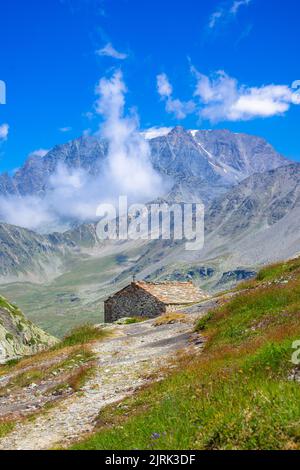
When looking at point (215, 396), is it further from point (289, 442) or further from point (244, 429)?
point (289, 442)

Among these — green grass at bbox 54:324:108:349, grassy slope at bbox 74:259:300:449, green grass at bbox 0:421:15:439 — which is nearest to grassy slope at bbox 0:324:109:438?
green grass at bbox 0:421:15:439

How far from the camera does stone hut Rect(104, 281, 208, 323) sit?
62.2 m

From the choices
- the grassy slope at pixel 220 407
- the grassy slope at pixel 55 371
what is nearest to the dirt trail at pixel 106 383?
the grassy slope at pixel 55 371

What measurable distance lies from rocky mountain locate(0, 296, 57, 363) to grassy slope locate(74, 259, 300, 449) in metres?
29.8

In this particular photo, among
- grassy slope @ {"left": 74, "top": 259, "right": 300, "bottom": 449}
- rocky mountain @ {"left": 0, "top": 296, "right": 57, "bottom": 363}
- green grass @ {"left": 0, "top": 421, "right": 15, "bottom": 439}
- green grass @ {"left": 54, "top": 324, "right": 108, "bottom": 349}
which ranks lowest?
rocky mountain @ {"left": 0, "top": 296, "right": 57, "bottom": 363}

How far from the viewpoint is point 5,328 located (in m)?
48.9

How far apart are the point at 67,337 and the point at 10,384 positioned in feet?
41.0

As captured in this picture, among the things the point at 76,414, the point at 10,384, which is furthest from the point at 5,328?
the point at 76,414

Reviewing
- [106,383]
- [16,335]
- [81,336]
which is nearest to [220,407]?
[106,383]

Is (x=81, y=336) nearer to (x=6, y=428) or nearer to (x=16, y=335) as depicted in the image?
(x=16, y=335)

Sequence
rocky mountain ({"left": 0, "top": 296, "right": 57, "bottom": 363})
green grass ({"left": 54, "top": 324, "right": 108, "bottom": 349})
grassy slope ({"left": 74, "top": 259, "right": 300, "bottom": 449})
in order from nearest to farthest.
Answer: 1. grassy slope ({"left": 74, "top": 259, "right": 300, "bottom": 449})
2. green grass ({"left": 54, "top": 324, "right": 108, "bottom": 349})
3. rocky mountain ({"left": 0, "top": 296, "right": 57, "bottom": 363})

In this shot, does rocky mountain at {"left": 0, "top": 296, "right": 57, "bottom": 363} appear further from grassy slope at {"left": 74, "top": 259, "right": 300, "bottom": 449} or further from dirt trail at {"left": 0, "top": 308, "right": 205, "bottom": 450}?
grassy slope at {"left": 74, "top": 259, "right": 300, "bottom": 449}

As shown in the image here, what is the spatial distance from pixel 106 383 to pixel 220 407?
478 inches

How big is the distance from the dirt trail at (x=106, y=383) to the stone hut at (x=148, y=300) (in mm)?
23015
